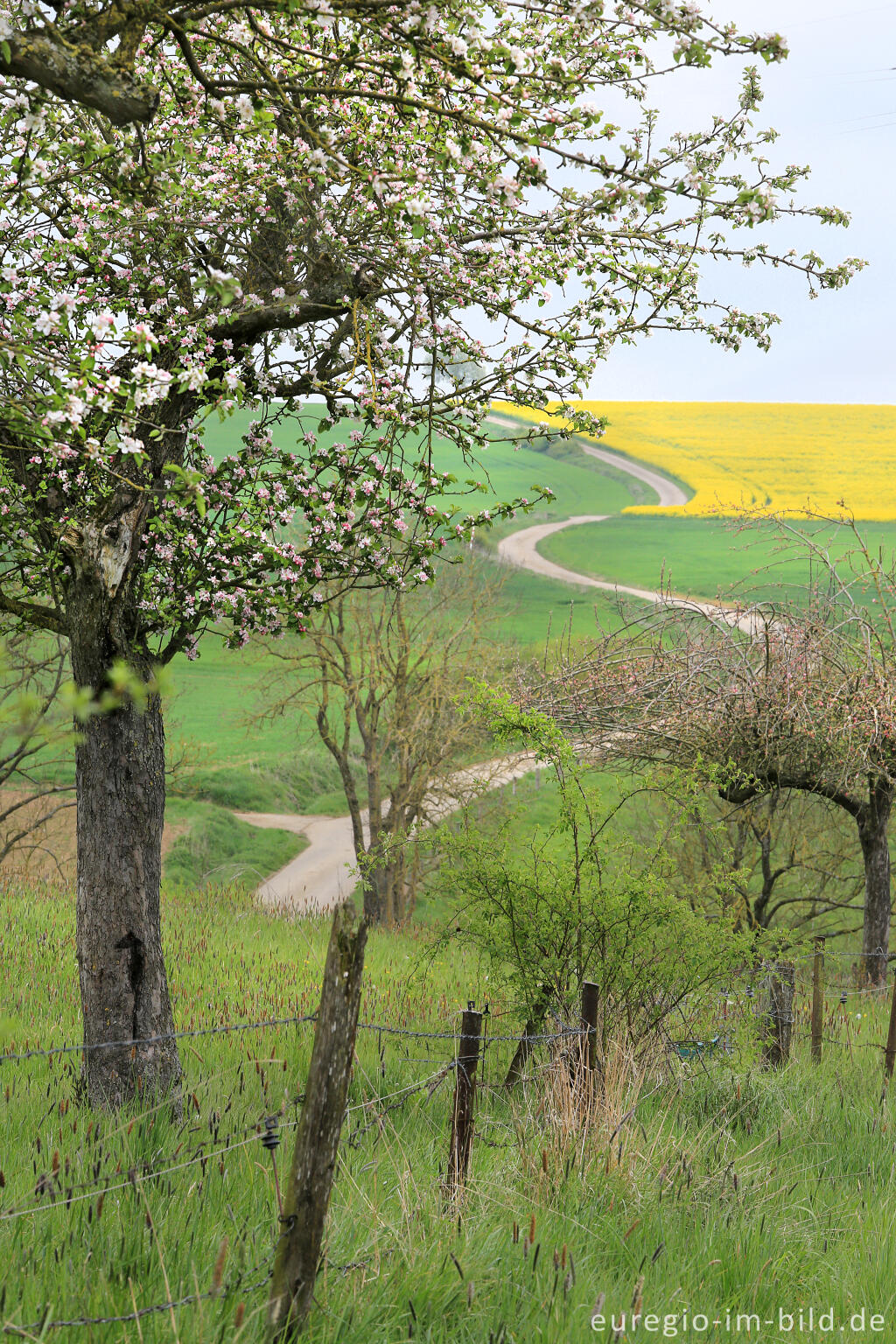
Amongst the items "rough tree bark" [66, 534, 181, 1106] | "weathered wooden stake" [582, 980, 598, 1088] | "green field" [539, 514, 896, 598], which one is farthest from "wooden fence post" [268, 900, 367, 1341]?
"green field" [539, 514, 896, 598]

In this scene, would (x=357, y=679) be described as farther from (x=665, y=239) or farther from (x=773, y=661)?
(x=665, y=239)

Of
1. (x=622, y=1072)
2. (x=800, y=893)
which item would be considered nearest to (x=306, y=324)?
(x=622, y=1072)

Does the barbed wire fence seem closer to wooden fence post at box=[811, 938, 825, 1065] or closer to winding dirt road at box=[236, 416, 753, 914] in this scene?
wooden fence post at box=[811, 938, 825, 1065]

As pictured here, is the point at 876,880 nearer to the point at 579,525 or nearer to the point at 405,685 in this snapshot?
the point at 405,685

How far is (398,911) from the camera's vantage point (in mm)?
20125

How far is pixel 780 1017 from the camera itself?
8492 mm

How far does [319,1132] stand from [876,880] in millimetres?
11702

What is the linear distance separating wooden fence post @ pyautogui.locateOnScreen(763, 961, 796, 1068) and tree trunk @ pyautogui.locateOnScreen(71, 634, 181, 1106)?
5.13 metres

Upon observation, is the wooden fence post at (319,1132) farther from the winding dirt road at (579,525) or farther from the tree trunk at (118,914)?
the winding dirt road at (579,525)

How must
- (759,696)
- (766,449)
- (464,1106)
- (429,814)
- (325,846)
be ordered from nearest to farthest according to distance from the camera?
1. (464,1106)
2. (759,696)
3. (429,814)
4. (325,846)
5. (766,449)

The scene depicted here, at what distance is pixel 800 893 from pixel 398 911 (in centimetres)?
1065

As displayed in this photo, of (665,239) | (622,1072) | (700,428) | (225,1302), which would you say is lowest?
(622,1072)

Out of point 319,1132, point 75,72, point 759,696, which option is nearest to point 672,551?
point 759,696

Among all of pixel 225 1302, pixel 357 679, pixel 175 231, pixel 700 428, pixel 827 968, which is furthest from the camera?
pixel 700 428
